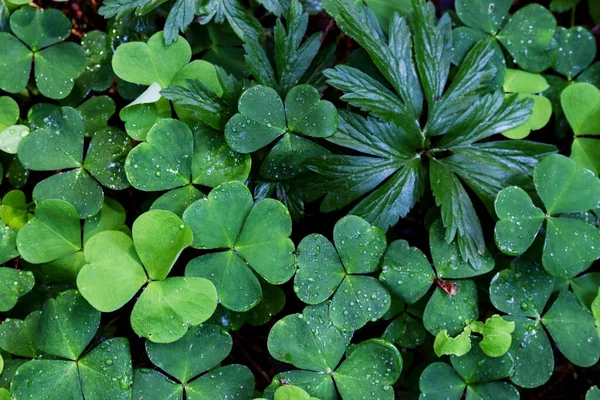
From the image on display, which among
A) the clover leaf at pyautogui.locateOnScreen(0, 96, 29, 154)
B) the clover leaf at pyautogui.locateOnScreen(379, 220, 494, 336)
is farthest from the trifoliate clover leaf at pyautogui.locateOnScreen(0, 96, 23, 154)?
the clover leaf at pyautogui.locateOnScreen(379, 220, 494, 336)

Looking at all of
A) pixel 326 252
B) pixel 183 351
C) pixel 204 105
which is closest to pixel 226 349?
pixel 183 351

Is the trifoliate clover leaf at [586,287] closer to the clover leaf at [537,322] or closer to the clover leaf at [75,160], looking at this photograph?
the clover leaf at [537,322]

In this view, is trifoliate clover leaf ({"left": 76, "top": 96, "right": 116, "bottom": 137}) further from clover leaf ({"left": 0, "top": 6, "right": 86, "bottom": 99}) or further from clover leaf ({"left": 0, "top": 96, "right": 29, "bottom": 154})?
clover leaf ({"left": 0, "top": 96, "right": 29, "bottom": 154})

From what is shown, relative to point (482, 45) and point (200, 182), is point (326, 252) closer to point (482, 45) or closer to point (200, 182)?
point (200, 182)

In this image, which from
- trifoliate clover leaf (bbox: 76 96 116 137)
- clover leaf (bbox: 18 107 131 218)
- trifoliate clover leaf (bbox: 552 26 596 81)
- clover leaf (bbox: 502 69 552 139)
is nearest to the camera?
clover leaf (bbox: 18 107 131 218)

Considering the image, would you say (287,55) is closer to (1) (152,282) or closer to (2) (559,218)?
(1) (152,282)

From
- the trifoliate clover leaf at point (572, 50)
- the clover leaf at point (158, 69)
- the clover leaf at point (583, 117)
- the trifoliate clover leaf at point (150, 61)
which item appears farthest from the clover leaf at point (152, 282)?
the trifoliate clover leaf at point (572, 50)
